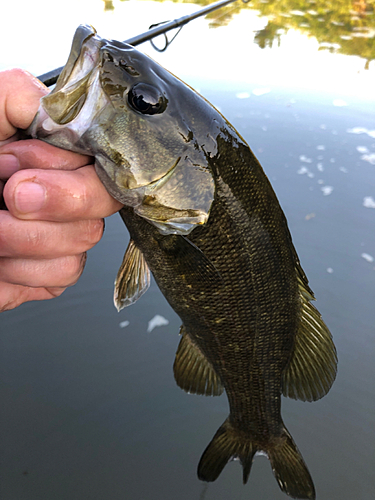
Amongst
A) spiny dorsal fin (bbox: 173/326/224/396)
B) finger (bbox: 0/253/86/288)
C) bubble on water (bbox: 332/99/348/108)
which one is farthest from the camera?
bubble on water (bbox: 332/99/348/108)

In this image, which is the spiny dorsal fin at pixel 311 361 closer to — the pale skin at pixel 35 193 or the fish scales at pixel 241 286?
the fish scales at pixel 241 286

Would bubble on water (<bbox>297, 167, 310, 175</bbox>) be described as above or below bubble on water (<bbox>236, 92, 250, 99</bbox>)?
below

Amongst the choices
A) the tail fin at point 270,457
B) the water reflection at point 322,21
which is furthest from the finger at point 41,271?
the water reflection at point 322,21

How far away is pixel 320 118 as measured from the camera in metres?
5.33

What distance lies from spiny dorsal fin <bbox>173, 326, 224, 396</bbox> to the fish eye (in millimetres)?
932

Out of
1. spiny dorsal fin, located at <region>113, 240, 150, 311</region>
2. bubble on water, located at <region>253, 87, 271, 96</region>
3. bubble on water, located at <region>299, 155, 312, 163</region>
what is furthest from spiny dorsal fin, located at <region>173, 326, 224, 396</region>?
bubble on water, located at <region>253, 87, 271, 96</region>

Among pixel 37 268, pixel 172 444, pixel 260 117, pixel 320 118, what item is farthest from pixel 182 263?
pixel 320 118

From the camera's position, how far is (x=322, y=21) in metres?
11.3

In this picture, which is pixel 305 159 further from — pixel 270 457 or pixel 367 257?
pixel 270 457

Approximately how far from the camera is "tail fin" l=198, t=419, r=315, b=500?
5.31 ft

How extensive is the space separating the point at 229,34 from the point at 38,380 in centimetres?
948

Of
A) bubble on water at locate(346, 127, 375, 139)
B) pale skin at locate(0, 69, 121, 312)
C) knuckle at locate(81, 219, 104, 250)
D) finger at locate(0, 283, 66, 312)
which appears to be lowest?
bubble on water at locate(346, 127, 375, 139)

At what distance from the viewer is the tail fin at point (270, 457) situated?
162cm

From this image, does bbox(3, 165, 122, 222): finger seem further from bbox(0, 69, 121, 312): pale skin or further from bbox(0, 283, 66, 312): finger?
bbox(0, 283, 66, 312): finger
